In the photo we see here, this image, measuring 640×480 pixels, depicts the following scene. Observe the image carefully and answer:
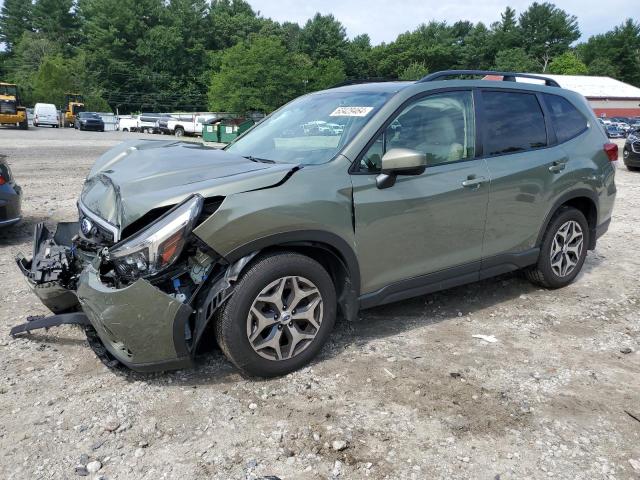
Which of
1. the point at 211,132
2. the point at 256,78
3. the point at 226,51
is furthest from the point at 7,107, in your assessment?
the point at 226,51

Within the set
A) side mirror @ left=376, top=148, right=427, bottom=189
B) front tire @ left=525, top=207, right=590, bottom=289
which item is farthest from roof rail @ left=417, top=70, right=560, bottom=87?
front tire @ left=525, top=207, right=590, bottom=289

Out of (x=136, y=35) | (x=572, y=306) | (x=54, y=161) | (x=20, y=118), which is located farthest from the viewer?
(x=136, y=35)

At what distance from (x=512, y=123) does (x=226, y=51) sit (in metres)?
64.0

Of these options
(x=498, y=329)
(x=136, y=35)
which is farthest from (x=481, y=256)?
(x=136, y=35)

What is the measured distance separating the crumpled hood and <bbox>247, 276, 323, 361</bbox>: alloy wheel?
626mm

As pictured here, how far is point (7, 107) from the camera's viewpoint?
1511 inches

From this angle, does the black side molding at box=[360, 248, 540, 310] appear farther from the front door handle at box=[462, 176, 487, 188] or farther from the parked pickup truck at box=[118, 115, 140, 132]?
the parked pickup truck at box=[118, 115, 140, 132]

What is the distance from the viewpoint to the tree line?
182 feet

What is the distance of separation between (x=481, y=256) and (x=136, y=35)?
89.1m

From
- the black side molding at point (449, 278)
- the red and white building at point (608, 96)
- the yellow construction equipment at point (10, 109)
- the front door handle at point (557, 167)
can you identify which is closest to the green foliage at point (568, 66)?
the red and white building at point (608, 96)

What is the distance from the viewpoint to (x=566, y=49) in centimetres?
10981

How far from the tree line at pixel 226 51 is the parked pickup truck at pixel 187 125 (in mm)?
12058

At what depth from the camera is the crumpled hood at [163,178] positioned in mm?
3043

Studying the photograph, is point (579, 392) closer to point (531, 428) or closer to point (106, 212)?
point (531, 428)
